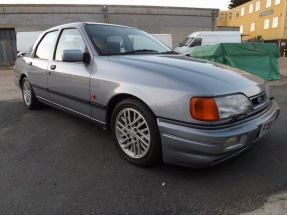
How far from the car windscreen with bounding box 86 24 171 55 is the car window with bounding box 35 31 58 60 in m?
0.92

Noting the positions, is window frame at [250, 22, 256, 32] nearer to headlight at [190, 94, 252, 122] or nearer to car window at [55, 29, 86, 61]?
car window at [55, 29, 86, 61]

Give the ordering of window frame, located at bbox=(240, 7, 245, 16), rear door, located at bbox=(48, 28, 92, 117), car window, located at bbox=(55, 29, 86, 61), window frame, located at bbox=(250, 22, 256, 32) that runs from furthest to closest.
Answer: window frame, located at bbox=(240, 7, 245, 16)
window frame, located at bbox=(250, 22, 256, 32)
car window, located at bbox=(55, 29, 86, 61)
rear door, located at bbox=(48, 28, 92, 117)

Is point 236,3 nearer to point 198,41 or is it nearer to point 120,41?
point 198,41

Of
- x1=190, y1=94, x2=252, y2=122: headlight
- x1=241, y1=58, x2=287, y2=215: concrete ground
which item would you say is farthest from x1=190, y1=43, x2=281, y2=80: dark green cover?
x1=241, y1=58, x2=287, y2=215: concrete ground

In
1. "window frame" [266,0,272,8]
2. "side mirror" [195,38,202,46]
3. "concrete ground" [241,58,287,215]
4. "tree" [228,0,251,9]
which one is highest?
"tree" [228,0,251,9]

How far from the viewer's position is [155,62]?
108 inches

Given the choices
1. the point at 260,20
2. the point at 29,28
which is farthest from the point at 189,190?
the point at 260,20

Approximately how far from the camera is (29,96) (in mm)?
4812

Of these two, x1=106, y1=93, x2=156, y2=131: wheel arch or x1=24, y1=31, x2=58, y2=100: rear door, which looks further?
x1=24, y1=31, x2=58, y2=100: rear door

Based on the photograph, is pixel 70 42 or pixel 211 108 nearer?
pixel 211 108

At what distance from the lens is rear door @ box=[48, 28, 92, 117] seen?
308 centimetres

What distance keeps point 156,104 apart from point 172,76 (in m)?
0.31

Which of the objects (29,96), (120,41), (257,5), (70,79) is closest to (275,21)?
(257,5)

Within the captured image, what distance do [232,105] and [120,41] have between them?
6.15 ft
